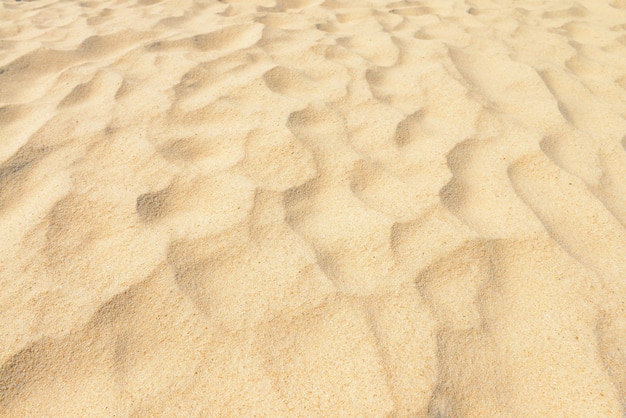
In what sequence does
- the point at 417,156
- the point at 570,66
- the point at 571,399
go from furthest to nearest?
1. the point at 570,66
2. the point at 417,156
3. the point at 571,399

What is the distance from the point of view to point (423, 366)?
989 mm

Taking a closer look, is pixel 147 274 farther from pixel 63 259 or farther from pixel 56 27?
pixel 56 27

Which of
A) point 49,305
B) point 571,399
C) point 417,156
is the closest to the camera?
point 571,399

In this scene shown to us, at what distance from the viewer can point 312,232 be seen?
4.13 feet

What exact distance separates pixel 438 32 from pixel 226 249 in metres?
1.79

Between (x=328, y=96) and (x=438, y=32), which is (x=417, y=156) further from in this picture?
(x=438, y=32)

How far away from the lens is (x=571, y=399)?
0.94 metres

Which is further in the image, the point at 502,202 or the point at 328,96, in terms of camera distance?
the point at 328,96

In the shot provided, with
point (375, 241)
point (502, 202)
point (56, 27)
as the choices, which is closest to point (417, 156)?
point (502, 202)

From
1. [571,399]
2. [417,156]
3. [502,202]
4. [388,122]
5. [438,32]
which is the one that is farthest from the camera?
[438,32]

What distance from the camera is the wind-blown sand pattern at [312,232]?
38.2 inches

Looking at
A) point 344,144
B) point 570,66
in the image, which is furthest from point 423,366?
point 570,66

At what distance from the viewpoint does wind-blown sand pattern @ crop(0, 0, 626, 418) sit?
3.19 ft

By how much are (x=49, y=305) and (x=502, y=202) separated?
1204mm
